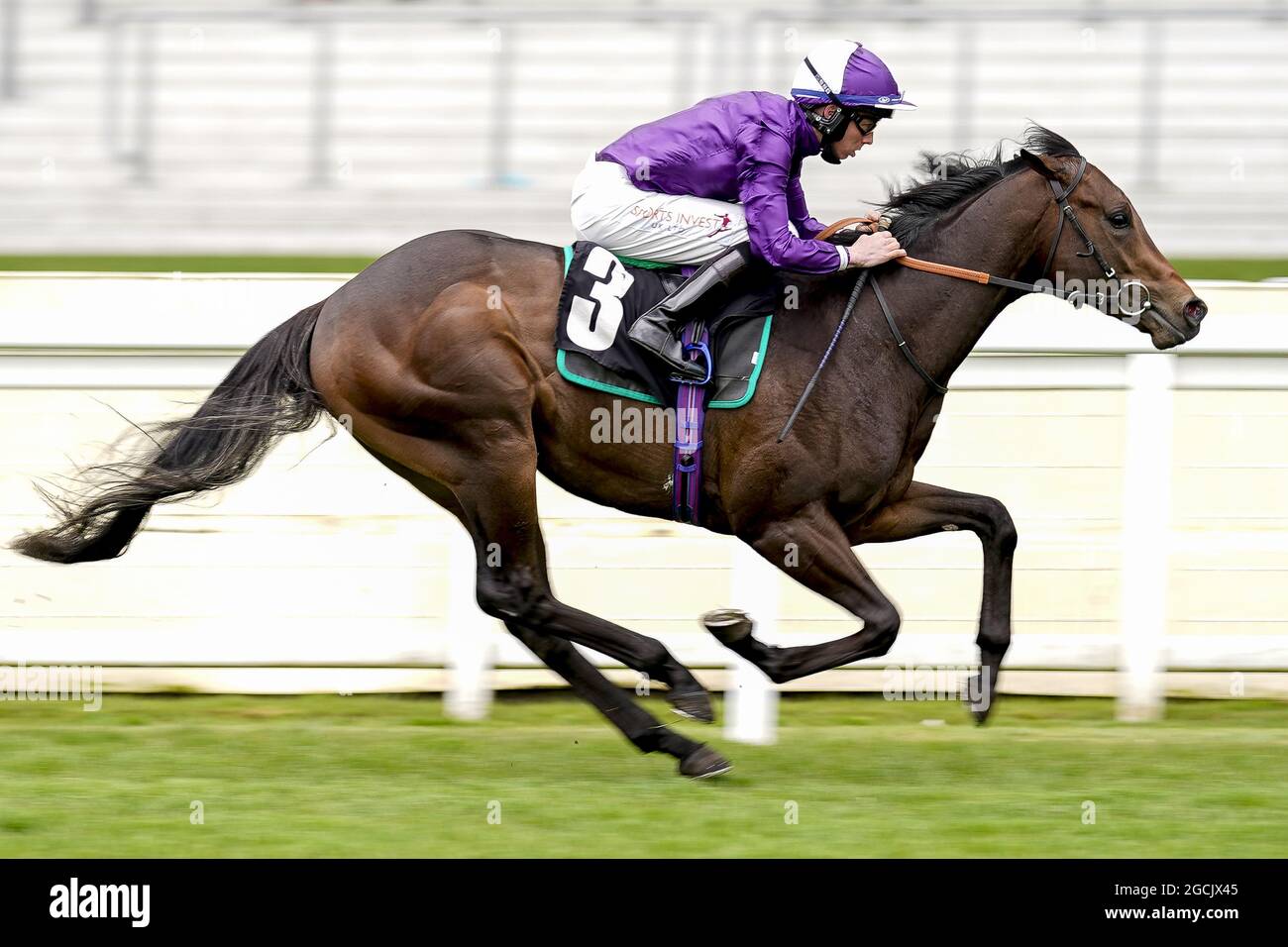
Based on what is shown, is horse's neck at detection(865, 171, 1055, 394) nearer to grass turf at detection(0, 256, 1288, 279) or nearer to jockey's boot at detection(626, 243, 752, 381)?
jockey's boot at detection(626, 243, 752, 381)

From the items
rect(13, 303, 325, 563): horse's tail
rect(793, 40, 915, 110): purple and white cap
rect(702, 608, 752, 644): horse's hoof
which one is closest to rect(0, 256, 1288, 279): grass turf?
rect(13, 303, 325, 563): horse's tail

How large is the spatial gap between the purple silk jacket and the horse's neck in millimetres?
266

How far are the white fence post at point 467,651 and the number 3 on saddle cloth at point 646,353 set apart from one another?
1.27 metres

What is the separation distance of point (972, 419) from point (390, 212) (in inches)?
179

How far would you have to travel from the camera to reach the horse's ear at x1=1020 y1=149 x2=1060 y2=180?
14.9 ft

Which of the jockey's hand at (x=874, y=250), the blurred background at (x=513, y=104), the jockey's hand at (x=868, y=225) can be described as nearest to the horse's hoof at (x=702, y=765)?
the jockey's hand at (x=874, y=250)

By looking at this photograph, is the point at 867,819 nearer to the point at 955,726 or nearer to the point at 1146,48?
the point at 955,726

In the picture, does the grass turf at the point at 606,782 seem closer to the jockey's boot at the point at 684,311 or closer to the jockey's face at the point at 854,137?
the jockey's boot at the point at 684,311

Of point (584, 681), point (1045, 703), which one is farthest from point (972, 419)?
point (584, 681)

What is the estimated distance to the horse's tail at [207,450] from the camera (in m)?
4.61
